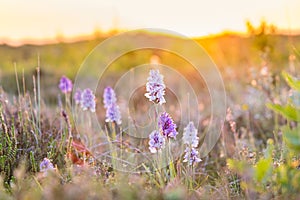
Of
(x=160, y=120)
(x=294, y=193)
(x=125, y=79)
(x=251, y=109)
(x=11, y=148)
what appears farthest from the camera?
(x=125, y=79)

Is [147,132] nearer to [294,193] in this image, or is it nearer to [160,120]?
[160,120]

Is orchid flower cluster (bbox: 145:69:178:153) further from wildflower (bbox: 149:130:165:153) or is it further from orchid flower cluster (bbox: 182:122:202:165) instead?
orchid flower cluster (bbox: 182:122:202:165)

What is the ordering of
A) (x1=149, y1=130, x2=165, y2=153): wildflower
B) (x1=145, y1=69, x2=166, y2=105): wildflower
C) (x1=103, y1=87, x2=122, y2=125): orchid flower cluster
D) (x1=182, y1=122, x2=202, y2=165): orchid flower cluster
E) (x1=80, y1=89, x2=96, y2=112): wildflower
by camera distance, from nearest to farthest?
1. (x1=145, y1=69, x2=166, y2=105): wildflower
2. (x1=149, y1=130, x2=165, y2=153): wildflower
3. (x1=182, y1=122, x2=202, y2=165): orchid flower cluster
4. (x1=103, y1=87, x2=122, y2=125): orchid flower cluster
5. (x1=80, y1=89, x2=96, y2=112): wildflower

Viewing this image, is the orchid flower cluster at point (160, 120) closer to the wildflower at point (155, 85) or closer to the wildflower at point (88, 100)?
the wildflower at point (155, 85)

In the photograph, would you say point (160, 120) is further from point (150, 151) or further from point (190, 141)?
point (150, 151)

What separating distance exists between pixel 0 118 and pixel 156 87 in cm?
126

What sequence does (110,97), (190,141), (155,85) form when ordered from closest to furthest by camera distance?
(155,85)
(190,141)
(110,97)

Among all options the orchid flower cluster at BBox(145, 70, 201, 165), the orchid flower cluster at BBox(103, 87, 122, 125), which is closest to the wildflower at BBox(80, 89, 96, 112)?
the orchid flower cluster at BBox(103, 87, 122, 125)

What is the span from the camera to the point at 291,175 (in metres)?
1.92

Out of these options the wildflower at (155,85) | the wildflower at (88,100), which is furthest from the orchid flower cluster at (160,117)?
the wildflower at (88,100)

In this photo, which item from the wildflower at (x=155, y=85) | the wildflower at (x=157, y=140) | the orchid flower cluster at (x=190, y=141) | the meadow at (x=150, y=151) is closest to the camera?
the meadow at (x=150, y=151)

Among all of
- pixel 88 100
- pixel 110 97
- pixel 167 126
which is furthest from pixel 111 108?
pixel 167 126

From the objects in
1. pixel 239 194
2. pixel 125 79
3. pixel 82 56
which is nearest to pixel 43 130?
pixel 239 194

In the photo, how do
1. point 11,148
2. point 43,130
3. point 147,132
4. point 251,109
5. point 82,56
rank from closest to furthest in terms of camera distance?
1. point 11,148
2. point 43,130
3. point 147,132
4. point 251,109
5. point 82,56
